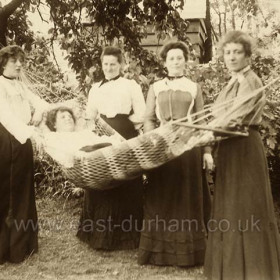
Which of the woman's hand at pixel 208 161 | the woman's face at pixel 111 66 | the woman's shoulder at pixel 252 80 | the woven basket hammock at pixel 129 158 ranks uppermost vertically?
the woman's face at pixel 111 66

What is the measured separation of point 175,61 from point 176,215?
1196 millimetres

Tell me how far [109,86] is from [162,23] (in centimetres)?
163

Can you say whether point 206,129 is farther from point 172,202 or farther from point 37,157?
point 37,157

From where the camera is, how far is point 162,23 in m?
5.61

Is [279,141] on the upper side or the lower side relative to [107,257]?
upper

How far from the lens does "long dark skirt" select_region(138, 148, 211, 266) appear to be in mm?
3896

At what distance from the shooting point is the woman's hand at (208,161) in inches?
154

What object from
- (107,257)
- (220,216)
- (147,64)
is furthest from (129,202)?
(147,64)

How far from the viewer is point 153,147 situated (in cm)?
346

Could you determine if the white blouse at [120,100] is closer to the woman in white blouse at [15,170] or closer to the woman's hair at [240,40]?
the woman in white blouse at [15,170]

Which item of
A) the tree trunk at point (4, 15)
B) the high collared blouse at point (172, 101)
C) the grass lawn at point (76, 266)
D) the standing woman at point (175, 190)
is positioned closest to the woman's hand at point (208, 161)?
the standing woman at point (175, 190)

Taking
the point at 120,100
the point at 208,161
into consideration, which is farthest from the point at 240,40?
the point at 120,100

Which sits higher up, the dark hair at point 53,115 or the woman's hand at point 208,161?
the dark hair at point 53,115

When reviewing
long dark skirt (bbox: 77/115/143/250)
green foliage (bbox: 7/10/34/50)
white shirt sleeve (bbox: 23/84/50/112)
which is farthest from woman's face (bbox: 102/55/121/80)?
green foliage (bbox: 7/10/34/50)
